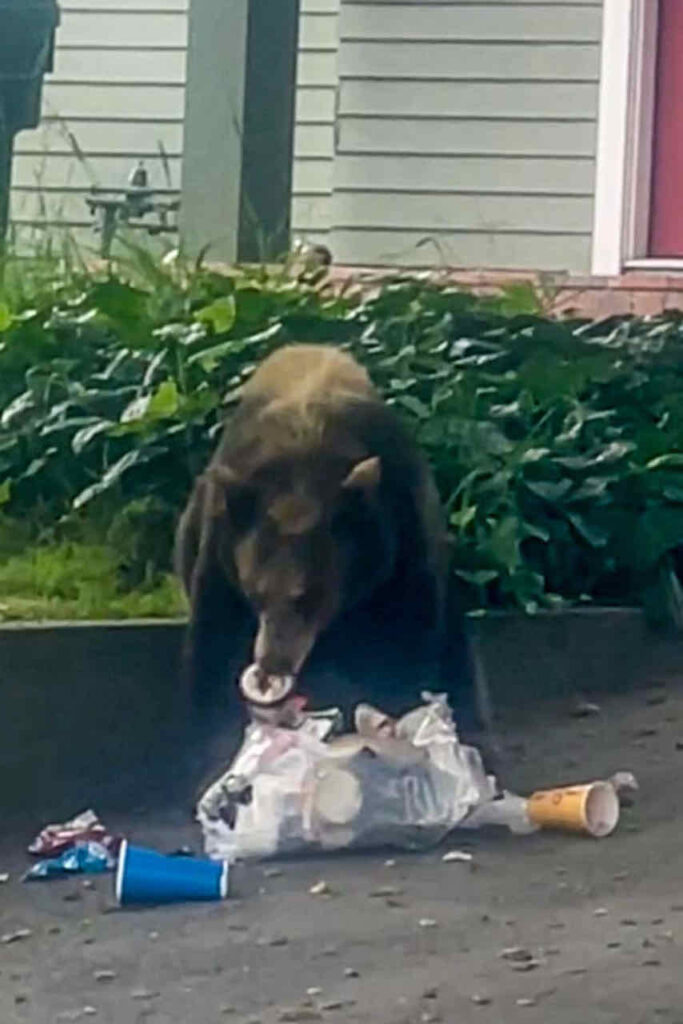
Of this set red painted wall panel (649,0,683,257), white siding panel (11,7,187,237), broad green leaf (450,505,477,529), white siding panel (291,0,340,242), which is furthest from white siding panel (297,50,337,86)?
broad green leaf (450,505,477,529)

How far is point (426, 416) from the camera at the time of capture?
6789 mm

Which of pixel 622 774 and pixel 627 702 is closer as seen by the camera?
pixel 622 774

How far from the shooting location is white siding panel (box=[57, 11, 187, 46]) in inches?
462

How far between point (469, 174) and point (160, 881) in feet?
21.4

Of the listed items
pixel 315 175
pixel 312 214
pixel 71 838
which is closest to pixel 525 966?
pixel 71 838

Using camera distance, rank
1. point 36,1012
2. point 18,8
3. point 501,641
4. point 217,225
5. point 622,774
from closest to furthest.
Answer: point 36,1012
point 622,774
point 501,641
point 18,8
point 217,225

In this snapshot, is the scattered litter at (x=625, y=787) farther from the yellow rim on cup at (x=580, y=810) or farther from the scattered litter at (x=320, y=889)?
the scattered litter at (x=320, y=889)

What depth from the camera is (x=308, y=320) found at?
7.12 meters

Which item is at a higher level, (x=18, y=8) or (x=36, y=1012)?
(x=18, y=8)

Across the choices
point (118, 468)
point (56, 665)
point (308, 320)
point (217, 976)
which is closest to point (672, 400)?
point (308, 320)

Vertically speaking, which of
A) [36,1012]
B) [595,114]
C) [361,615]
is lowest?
[36,1012]

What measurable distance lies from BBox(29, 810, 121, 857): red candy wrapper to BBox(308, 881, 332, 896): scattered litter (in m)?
0.47

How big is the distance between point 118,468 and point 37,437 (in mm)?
351

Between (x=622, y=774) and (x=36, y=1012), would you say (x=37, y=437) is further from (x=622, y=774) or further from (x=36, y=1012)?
(x=36, y=1012)
